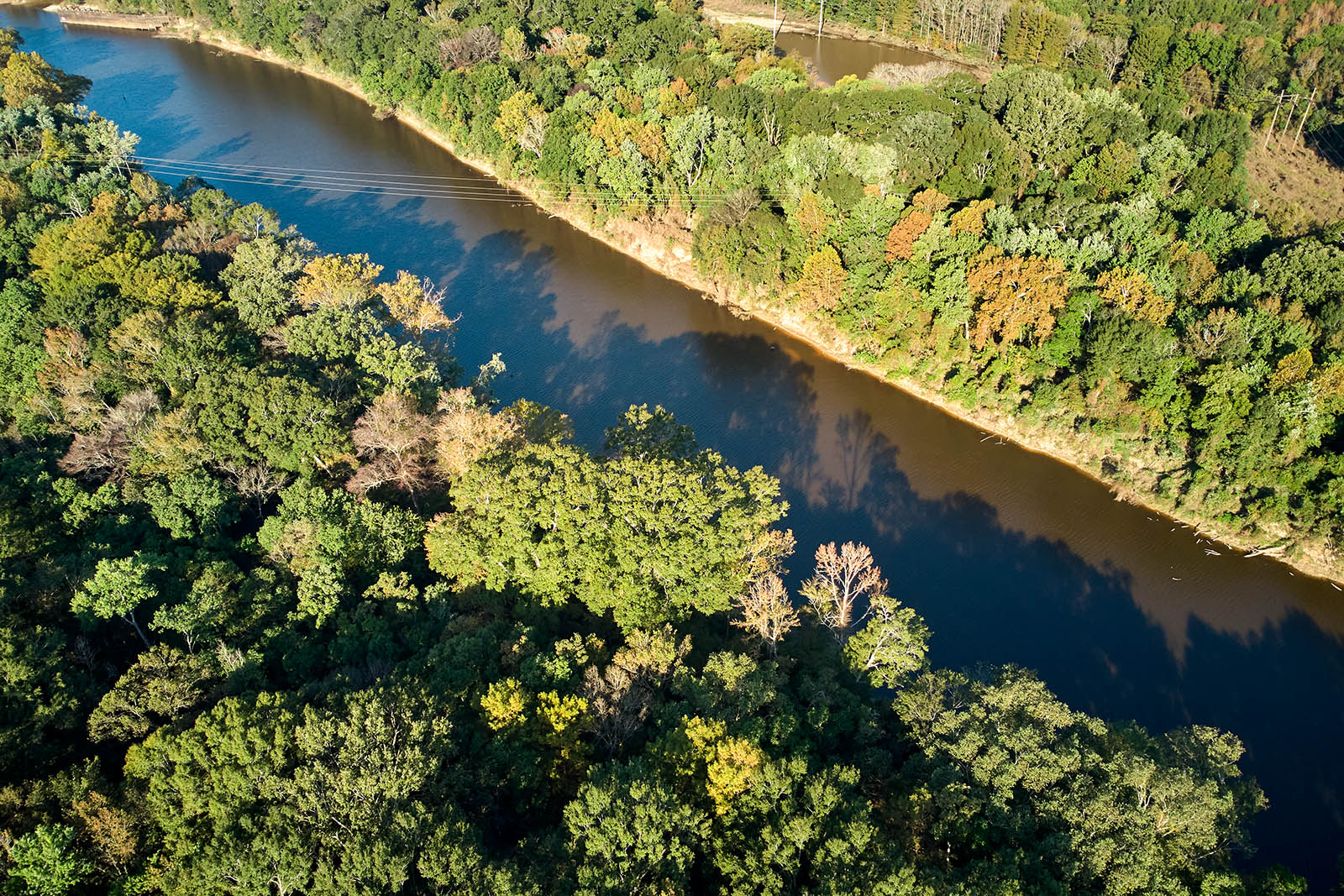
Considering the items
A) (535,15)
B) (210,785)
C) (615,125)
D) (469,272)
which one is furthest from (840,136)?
(210,785)

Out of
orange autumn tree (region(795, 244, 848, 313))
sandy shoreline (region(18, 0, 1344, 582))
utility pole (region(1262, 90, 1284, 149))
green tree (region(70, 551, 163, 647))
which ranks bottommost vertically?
green tree (region(70, 551, 163, 647))

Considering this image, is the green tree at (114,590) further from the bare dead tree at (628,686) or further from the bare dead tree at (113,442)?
the bare dead tree at (628,686)

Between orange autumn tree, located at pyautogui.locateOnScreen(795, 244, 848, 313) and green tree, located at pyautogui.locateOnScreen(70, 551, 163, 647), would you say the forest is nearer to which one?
orange autumn tree, located at pyautogui.locateOnScreen(795, 244, 848, 313)


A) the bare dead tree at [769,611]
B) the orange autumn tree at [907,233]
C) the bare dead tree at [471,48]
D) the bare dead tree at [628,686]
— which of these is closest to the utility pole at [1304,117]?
the orange autumn tree at [907,233]

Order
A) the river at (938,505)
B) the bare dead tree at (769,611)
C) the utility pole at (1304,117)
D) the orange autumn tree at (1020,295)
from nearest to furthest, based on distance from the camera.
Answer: the bare dead tree at (769,611), the river at (938,505), the orange autumn tree at (1020,295), the utility pole at (1304,117)

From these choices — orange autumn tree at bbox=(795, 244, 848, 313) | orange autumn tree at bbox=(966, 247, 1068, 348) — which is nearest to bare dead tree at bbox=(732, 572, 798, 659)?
orange autumn tree at bbox=(966, 247, 1068, 348)

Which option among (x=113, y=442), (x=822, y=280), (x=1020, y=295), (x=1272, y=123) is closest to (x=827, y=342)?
(x=822, y=280)
